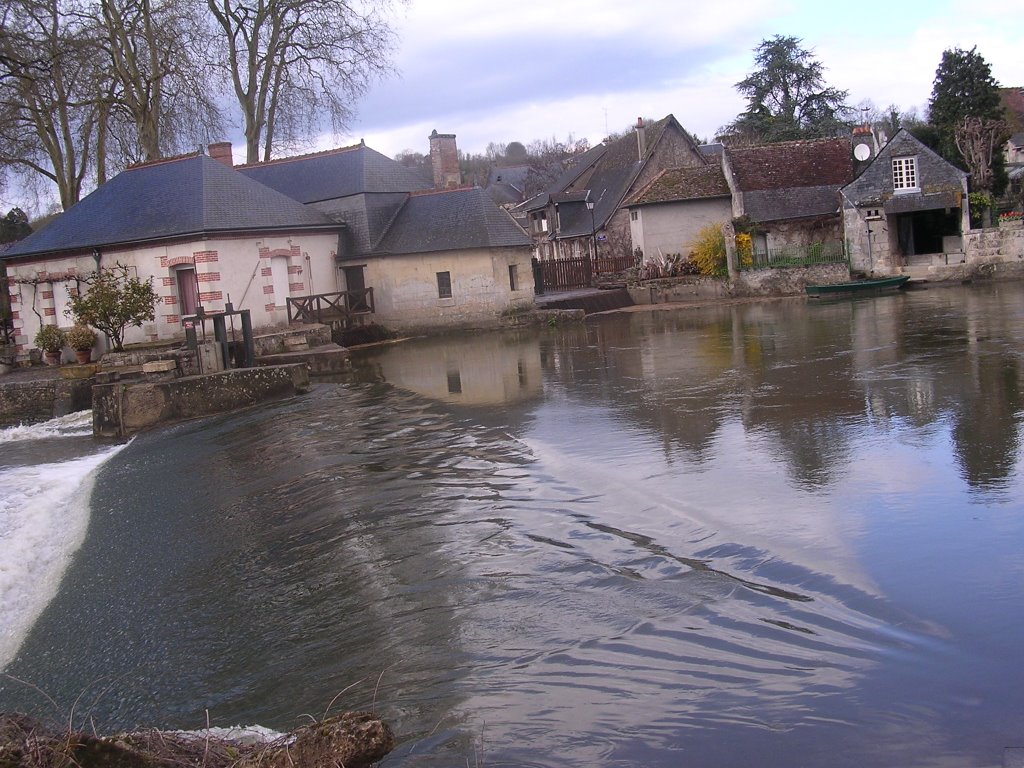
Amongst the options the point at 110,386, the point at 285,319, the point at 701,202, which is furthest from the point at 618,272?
the point at 110,386

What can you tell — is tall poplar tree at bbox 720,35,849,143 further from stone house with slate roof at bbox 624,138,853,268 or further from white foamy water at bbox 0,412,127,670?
white foamy water at bbox 0,412,127,670

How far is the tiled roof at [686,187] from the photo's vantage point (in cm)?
3584

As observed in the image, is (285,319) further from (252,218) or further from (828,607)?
(828,607)

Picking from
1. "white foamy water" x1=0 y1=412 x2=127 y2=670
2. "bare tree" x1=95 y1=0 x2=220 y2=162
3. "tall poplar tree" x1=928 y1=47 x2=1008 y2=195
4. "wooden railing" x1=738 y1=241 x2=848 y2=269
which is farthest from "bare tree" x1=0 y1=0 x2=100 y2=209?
"tall poplar tree" x1=928 y1=47 x2=1008 y2=195

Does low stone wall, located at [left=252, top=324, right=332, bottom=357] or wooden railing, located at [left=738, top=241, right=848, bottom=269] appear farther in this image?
wooden railing, located at [left=738, top=241, right=848, bottom=269]

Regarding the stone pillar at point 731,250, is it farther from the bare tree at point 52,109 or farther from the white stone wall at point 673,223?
the bare tree at point 52,109

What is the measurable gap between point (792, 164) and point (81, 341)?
84.6 ft

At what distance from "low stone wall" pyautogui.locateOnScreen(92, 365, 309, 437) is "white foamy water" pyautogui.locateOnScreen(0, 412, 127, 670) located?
989 mm

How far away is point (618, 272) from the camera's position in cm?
3722

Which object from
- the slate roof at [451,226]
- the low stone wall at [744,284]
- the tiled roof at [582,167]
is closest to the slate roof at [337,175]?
the slate roof at [451,226]

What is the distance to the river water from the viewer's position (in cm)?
450

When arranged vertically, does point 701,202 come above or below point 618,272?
above

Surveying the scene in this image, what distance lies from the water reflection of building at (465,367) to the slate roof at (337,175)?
229 inches

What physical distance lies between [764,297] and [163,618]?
26985 millimetres
